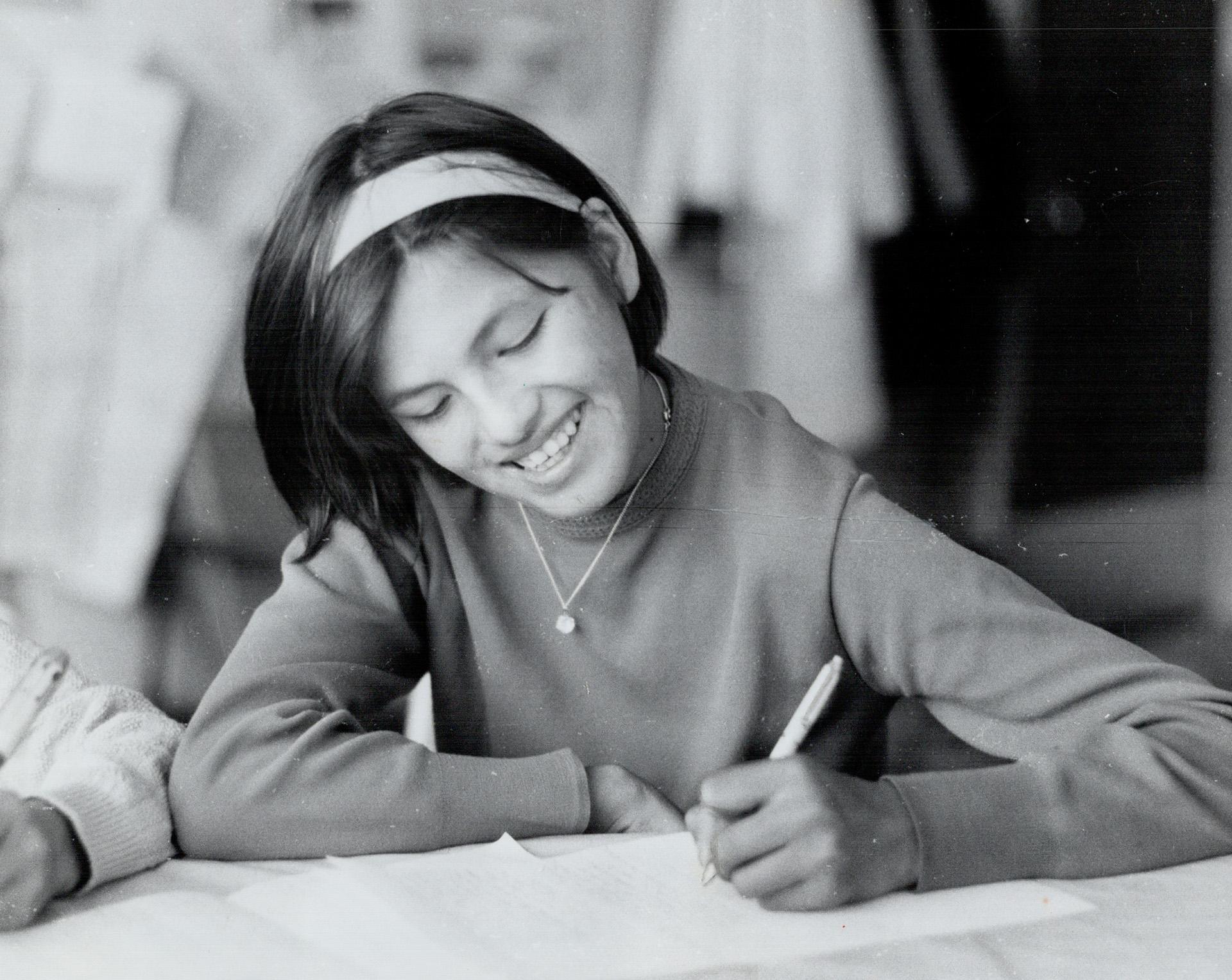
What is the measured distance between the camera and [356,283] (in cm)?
80

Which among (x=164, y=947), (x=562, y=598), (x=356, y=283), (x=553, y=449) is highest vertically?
(x=356, y=283)

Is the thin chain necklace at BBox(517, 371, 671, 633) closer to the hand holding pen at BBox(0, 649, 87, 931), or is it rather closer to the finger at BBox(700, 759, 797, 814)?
the finger at BBox(700, 759, 797, 814)

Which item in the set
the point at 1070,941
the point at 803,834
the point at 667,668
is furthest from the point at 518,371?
the point at 1070,941

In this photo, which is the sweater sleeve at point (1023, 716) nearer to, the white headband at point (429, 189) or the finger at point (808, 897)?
the finger at point (808, 897)

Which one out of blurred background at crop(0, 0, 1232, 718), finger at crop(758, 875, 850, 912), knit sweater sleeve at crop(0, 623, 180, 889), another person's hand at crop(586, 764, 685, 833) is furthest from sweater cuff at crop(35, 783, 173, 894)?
finger at crop(758, 875, 850, 912)

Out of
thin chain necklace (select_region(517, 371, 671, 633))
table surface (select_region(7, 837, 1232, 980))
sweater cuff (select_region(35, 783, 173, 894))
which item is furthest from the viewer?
thin chain necklace (select_region(517, 371, 671, 633))

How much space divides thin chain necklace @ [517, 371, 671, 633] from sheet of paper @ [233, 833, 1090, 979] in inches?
7.0

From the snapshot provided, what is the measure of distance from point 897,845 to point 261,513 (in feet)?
1.60

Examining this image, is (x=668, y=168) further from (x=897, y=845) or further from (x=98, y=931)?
(x=98, y=931)

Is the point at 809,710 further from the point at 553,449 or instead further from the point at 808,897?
the point at 553,449

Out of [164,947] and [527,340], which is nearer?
[164,947]

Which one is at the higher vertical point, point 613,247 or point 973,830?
point 613,247

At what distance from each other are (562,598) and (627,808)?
16 cm

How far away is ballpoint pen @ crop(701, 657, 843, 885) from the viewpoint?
0.80 meters
